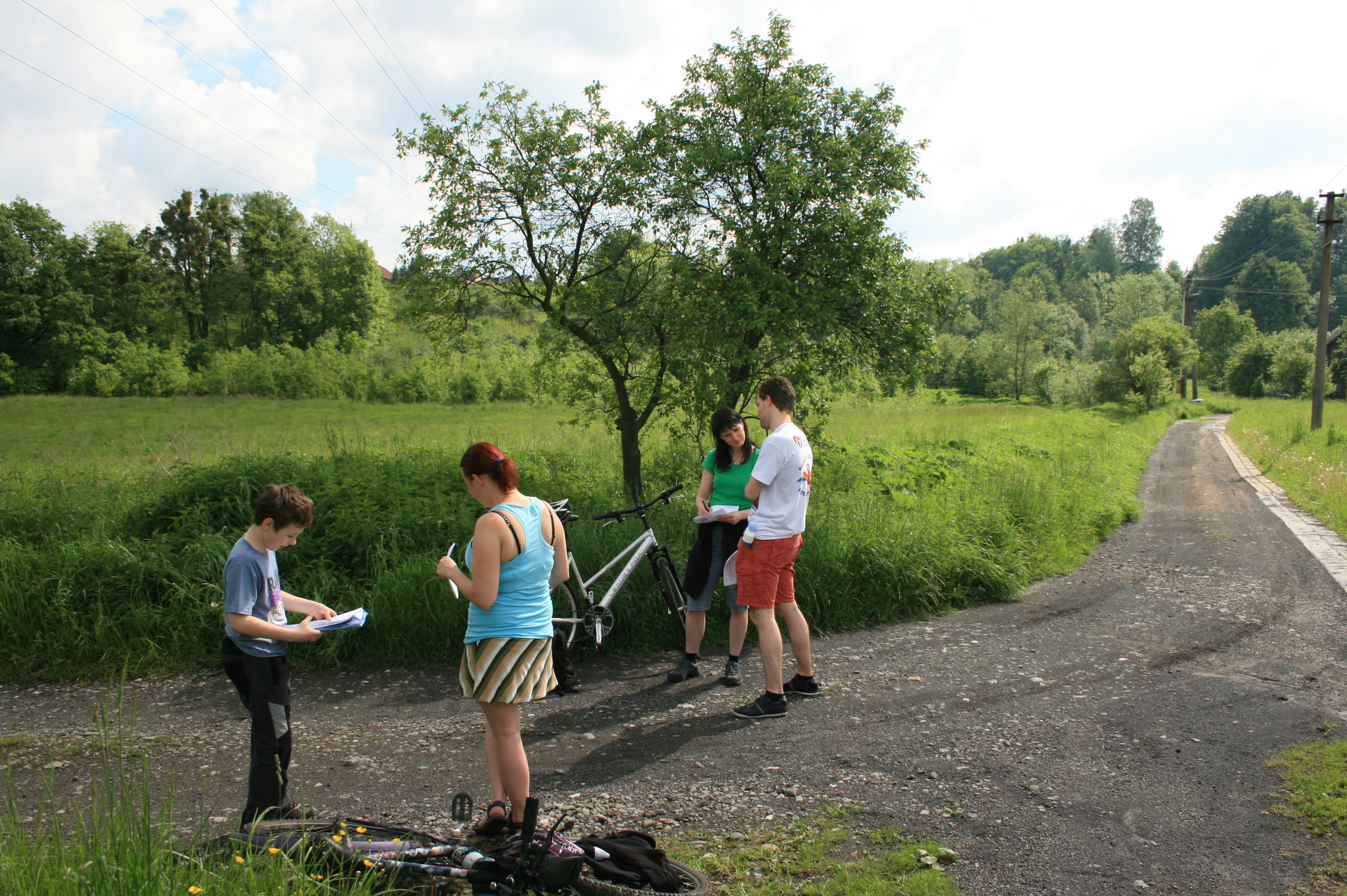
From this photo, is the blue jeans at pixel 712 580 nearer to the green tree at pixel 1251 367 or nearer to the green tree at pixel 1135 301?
the green tree at pixel 1251 367

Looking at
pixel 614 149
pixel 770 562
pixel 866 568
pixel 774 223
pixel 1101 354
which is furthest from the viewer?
pixel 1101 354

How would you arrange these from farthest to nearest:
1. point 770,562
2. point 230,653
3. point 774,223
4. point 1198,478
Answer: point 1198,478, point 774,223, point 770,562, point 230,653

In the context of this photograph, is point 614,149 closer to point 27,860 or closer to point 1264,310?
point 27,860

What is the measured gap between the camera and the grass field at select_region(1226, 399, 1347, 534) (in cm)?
1433

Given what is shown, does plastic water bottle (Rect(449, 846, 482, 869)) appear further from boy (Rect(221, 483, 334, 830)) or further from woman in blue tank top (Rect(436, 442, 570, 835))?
boy (Rect(221, 483, 334, 830))

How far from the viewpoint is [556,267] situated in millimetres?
11102

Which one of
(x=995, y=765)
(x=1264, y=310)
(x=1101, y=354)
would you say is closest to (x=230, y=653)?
(x=995, y=765)

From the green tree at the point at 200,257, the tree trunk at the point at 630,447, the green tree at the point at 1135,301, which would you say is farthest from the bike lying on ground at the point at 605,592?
the green tree at the point at 1135,301

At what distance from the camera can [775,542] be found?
5.27m

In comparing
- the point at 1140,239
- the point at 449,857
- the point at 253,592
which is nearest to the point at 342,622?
the point at 253,592

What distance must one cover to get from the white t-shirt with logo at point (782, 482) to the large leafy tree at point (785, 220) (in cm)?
422

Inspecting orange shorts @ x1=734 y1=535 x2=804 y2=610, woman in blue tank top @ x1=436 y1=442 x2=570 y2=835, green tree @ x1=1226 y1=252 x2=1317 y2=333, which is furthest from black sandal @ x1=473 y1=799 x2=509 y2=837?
green tree @ x1=1226 y1=252 x2=1317 y2=333

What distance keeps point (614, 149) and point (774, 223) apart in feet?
8.62

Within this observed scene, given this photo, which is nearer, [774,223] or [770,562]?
[770,562]
